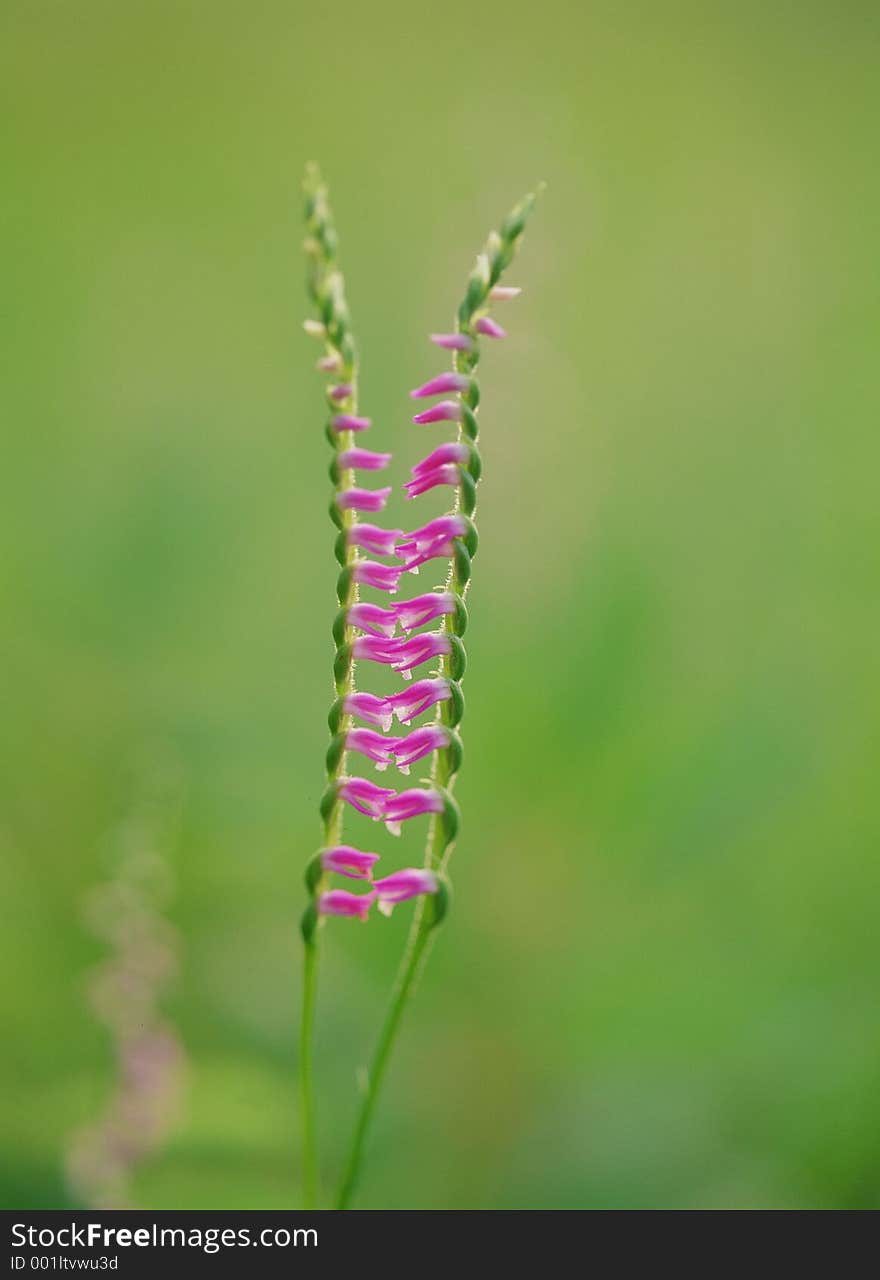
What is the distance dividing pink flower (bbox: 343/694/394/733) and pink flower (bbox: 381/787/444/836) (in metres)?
0.07

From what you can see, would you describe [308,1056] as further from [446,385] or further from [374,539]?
[446,385]

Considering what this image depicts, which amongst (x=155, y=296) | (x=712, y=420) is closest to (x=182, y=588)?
(x=712, y=420)

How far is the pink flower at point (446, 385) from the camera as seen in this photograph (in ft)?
3.51

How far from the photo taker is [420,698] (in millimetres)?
1064

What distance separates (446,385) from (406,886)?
0.42 meters

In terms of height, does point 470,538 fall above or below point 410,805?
above

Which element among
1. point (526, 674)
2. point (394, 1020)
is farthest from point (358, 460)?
point (526, 674)

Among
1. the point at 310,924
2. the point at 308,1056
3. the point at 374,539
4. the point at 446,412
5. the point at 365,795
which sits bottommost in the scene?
the point at 308,1056

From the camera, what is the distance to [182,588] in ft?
9.86

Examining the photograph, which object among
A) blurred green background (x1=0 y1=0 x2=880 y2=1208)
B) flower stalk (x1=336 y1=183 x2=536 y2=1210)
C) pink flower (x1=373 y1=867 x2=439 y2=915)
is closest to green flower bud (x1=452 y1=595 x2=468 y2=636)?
flower stalk (x1=336 y1=183 x2=536 y2=1210)

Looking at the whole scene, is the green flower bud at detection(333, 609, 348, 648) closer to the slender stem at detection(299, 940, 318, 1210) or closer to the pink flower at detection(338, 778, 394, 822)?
the pink flower at detection(338, 778, 394, 822)

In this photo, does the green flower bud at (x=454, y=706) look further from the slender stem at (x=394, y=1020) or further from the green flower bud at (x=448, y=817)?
the slender stem at (x=394, y=1020)

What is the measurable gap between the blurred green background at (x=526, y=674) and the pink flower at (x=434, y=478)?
1.17m

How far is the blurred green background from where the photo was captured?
2.16m
